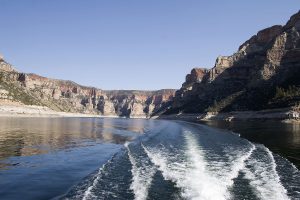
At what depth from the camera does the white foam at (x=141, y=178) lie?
19780 mm

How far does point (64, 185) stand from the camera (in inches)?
858

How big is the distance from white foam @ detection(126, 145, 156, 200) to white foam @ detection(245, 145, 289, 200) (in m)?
6.32

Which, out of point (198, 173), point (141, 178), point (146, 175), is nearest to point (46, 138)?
point (146, 175)

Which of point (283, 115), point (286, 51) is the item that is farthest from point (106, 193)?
point (286, 51)

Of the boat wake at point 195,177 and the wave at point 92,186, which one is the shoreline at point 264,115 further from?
the wave at point 92,186

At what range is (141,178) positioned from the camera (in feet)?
77.2

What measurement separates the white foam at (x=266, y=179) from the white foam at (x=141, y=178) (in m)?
6.32

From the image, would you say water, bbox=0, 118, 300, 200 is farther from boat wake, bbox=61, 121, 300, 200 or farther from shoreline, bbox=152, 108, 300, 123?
shoreline, bbox=152, 108, 300, 123

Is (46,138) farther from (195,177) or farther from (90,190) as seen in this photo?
(90,190)

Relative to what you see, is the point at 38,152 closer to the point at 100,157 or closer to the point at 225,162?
the point at 100,157

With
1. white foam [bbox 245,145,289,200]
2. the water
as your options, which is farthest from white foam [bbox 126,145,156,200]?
white foam [bbox 245,145,289,200]

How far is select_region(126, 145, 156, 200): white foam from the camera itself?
64.9 feet

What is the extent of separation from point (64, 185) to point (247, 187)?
10891 millimetres

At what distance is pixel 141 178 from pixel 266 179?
317 inches
